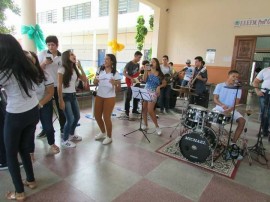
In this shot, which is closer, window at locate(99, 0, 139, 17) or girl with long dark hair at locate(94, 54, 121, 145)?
girl with long dark hair at locate(94, 54, 121, 145)

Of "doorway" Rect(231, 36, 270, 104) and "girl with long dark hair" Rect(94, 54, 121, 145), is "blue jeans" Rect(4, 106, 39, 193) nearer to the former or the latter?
"girl with long dark hair" Rect(94, 54, 121, 145)

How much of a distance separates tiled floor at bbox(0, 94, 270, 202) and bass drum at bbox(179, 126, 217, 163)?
0.15m

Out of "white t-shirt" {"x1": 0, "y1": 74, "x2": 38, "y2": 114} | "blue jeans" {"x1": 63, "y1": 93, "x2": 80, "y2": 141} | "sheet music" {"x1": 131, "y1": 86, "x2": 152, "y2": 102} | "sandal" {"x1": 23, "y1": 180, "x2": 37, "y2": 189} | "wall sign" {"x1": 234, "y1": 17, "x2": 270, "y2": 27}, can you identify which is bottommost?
"sandal" {"x1": 23, "y1": 180, "x2": 37, "y2": 189}

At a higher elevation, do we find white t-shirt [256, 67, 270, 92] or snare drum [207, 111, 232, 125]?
white t-shirt [256, 67, 270, 92]

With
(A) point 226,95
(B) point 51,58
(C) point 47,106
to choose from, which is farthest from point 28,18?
(A) point 226,95

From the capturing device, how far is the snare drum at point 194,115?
2.87m

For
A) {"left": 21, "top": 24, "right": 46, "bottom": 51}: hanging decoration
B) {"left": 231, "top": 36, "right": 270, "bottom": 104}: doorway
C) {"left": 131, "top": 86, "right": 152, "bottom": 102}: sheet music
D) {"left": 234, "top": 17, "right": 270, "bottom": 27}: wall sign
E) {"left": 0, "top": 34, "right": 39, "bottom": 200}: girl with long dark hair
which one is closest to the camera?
{"left": 0, "top": 34, "right": 39, "bottom": 200}: girl with long dark hair

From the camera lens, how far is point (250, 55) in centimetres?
696

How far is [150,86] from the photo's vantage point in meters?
3.85

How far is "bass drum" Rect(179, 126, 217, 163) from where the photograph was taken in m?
2.73

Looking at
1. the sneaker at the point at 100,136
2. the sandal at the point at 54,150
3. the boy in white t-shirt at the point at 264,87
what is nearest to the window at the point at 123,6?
the boy in white t-shirt at the point at 264,87

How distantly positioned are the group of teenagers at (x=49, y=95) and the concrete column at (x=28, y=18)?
1.16m

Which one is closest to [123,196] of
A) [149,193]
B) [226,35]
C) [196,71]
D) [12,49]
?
[149,193]

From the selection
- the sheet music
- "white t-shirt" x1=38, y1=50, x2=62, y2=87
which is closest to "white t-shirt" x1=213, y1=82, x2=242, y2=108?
the sheet music
